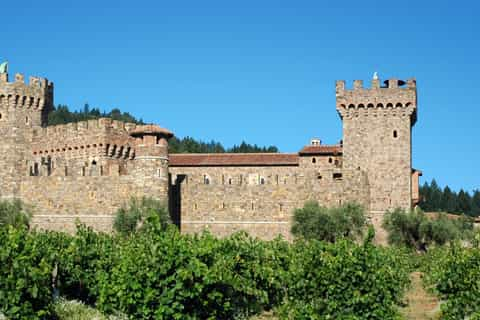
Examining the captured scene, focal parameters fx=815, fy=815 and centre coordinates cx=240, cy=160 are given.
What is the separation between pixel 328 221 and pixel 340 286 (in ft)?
61.5

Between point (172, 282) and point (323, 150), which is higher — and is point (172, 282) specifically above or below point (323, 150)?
below

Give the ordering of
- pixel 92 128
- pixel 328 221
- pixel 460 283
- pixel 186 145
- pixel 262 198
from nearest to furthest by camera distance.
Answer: pixel 460 283 → pixel 328 221 → pixel 262 198 → pixel 92 128 → pixel 186 145

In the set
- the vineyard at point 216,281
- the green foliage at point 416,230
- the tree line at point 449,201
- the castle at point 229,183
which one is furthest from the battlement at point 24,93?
the tree line at point 449,201

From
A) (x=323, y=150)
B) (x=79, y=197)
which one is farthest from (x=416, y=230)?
(x=79, y=197)

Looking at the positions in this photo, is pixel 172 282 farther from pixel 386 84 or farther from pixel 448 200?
pixel 448 200

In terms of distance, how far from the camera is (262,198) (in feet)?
134

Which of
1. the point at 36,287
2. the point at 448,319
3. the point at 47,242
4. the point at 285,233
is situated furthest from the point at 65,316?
the point at 285,233

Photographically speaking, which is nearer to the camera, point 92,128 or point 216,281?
point 216,281

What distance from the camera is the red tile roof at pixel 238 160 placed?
4638cm

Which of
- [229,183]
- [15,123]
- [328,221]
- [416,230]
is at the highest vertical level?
[15,123]

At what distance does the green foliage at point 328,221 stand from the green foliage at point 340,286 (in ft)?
57.1

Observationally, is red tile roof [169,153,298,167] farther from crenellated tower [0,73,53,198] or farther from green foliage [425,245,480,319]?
green foliage [425,245,480,319]

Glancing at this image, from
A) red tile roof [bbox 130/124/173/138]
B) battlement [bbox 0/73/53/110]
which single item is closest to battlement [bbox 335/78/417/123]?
red tile roof [bbox 130/124/173/138]

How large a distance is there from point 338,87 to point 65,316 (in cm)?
2459
